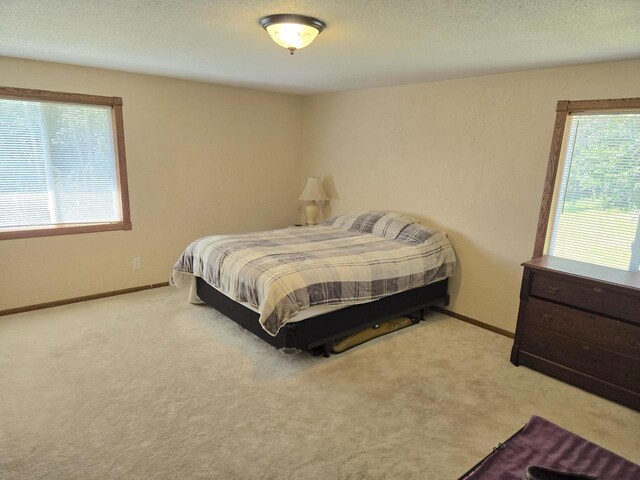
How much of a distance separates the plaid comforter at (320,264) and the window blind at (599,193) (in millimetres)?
966

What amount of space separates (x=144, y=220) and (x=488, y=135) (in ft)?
11.3

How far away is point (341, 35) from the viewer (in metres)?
2.26

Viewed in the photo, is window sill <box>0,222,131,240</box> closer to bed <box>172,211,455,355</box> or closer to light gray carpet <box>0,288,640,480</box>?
light gray carpet <box>0,288,640,480</box>

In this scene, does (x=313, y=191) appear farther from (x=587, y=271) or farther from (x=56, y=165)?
(x=587, y=271)

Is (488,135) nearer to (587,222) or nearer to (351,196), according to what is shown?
(587,222)

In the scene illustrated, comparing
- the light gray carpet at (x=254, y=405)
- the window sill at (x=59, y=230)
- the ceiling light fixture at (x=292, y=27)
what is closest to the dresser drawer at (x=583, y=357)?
the light gray carpet at (x=254, y=405)

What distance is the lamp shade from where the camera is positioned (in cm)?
479

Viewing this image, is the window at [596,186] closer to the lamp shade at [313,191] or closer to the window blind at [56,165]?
the lamp shade at [313,191]

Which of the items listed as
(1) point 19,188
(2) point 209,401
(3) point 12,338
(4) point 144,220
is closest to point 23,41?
(1) point 19,188

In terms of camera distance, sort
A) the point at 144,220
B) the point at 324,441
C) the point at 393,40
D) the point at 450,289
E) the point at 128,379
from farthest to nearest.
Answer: the point at 144,220 → the point at 450,289 → the point at 128,379 → the point at 393,40 → the point at 324,441

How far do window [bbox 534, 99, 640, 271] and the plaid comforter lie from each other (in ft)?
3.17

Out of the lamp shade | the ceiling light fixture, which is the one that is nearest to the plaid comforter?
the lamp shade

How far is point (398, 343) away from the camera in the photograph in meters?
3.16

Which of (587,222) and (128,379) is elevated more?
(587,222)
